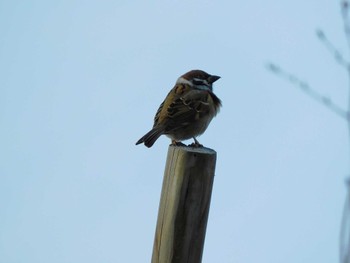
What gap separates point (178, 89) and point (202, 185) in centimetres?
340

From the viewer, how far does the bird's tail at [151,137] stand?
575 cm

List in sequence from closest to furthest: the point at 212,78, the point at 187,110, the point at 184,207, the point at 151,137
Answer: the point at 184,207
the point at 151,137
the point at 187,110
the point at 212,78

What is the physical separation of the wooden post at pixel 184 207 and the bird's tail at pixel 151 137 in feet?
7.53

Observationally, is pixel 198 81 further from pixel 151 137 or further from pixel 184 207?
pixel 184 207

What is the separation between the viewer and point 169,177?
339 cm

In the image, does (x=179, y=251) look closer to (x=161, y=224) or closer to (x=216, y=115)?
(x=161, y=224)

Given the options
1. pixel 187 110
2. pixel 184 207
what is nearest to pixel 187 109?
pixel 187 110

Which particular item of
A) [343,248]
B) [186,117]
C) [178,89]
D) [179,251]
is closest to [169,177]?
[179,251]

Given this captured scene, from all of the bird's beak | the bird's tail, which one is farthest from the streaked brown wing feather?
the bird's beak

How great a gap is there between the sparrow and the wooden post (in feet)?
8.05

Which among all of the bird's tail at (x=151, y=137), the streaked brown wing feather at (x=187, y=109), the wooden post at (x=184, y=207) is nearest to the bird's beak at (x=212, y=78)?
the streaked brown wing feather at (x=187, y=109)

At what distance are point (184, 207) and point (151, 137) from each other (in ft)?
8.38

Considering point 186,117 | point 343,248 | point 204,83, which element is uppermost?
point 204,83

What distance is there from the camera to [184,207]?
10.9 ft
